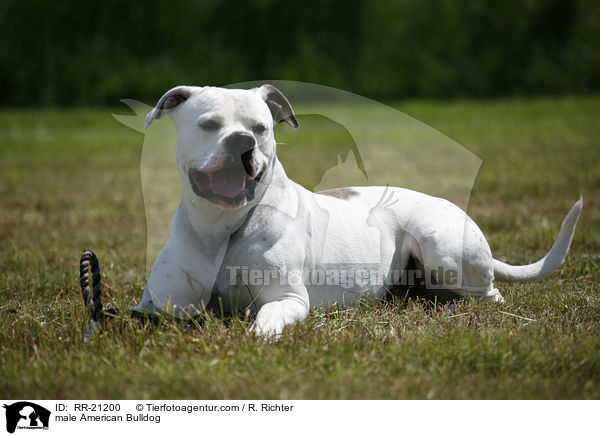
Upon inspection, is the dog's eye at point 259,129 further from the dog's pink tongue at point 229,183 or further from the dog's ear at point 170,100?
the dog's ear at point 170,100

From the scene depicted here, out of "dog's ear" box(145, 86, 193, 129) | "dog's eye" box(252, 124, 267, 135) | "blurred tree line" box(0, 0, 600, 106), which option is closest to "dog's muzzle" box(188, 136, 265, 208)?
"dog's eye" box(252, 124, 267, 135)

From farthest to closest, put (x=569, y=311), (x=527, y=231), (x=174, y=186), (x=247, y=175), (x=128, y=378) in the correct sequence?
(x=174, y=186) < (x=527, y=231) < (x=569, y=311) < (x=247, y=175) < (x=128, y=378)

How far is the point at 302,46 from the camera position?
1390 centimetres

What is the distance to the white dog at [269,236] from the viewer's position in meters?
2.85

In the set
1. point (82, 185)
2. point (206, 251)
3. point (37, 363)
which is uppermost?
point (206, 251)

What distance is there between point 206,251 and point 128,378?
773 millimetres

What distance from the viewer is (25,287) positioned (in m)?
3.85

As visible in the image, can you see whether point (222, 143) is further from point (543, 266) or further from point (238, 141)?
point (543, 266)

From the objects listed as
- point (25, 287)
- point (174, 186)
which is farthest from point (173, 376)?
point (174, 186)

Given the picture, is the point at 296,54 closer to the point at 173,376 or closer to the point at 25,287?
the point at 25,287

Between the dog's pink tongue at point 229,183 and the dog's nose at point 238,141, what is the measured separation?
12 centimetres
